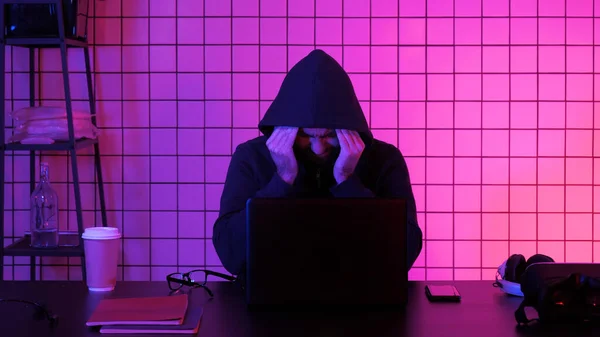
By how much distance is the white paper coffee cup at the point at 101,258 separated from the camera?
6.31 ft

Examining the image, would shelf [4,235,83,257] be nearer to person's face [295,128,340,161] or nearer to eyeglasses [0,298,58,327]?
person's face [295,128,340,161]

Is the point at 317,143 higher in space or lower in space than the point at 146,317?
higher

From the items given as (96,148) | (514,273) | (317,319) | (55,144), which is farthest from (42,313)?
(96,148)

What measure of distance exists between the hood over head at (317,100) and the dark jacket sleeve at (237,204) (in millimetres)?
186

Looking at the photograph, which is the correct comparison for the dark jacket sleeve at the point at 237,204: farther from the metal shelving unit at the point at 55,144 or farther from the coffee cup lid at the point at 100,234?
the metal shelving unit at the point at 55,144

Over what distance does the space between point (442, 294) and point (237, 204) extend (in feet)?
2.46

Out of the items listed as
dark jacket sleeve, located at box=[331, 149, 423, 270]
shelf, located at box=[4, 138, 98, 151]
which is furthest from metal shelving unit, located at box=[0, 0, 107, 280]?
dark jacket sleeve, located at box=[331, 149, 423, 270]

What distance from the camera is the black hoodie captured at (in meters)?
2.17

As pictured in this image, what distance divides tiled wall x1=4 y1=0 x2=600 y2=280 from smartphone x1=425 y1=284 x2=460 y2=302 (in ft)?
5.21

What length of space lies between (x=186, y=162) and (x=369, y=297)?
1.93 metres

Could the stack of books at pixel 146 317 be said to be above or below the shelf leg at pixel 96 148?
below

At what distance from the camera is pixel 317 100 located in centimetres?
218

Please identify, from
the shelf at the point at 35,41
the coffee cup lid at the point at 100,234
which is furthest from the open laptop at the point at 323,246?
the shelf at the point at 35,41

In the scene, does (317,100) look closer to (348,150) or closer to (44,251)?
(348,150)
